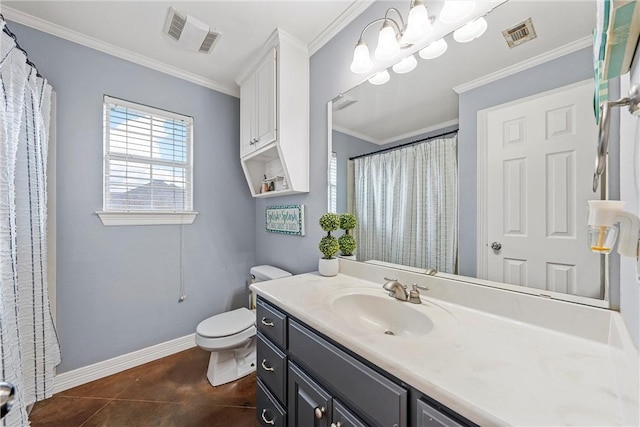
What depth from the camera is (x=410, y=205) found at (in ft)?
4.28

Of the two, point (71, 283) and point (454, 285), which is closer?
point (454, 285)

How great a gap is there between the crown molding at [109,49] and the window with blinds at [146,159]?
0.36 m

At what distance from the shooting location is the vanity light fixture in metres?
1.16

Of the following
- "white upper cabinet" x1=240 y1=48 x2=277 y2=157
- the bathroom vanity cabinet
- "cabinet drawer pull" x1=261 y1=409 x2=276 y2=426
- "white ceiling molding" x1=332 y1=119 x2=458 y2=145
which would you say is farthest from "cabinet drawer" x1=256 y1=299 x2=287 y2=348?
"white upper cabinet" x1=240 y1=48 x2=277 y2=157

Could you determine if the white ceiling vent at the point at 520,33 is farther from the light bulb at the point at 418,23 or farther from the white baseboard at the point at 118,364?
the white baseboard at the point at 118,364

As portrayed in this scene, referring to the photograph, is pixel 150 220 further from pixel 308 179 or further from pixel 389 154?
pixel 389 154

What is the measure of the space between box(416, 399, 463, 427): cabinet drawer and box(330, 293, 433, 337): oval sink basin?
1.24ft

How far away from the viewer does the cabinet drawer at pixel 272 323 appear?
3.68ft

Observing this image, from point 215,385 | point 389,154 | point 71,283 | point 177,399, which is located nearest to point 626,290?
point 389,154

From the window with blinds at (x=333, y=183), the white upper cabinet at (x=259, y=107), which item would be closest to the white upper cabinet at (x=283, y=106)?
the white upper cabinet at (x=259, y=107)

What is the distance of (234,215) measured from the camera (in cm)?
256

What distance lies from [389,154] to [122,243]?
2137 mm

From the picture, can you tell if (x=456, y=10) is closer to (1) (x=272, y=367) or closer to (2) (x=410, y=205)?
(2) (x=410, y=205)

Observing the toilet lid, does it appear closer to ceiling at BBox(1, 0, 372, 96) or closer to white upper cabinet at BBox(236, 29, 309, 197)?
white upper cabinet at BBox(236, 29, 309, 197)
